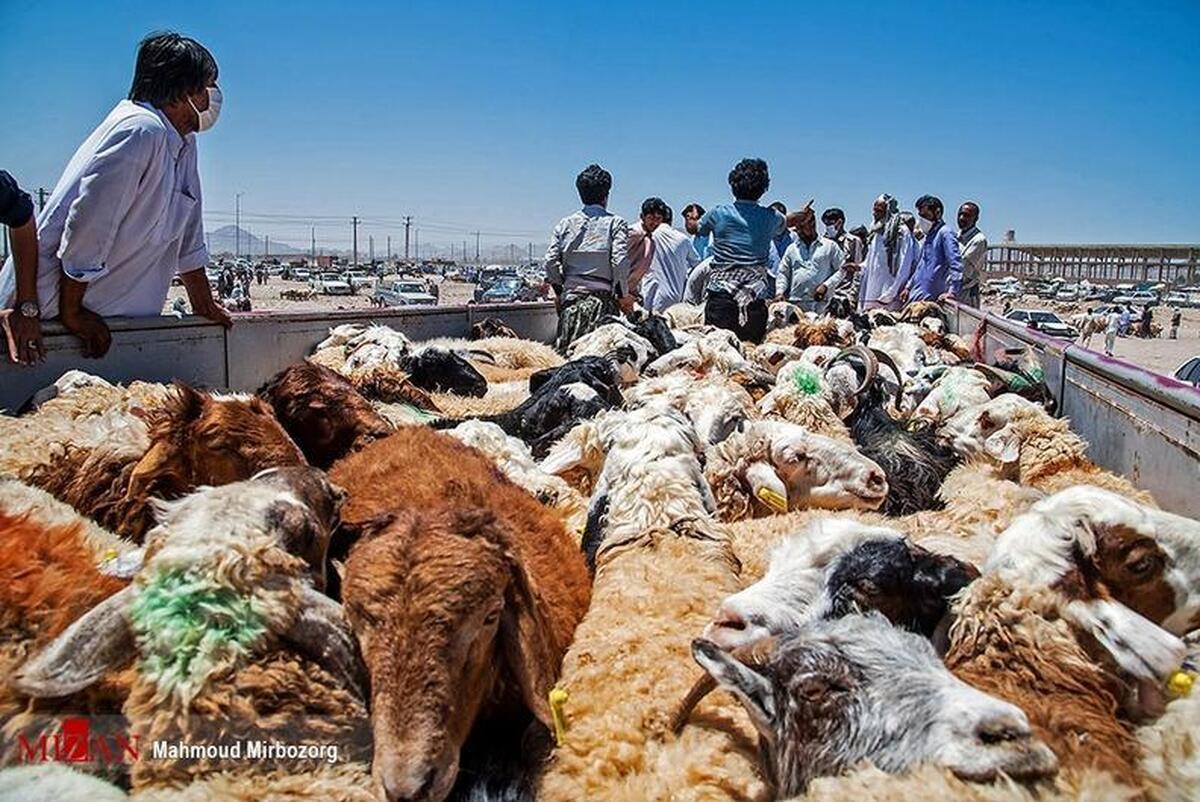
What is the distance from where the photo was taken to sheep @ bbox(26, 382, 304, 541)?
3.32 meters

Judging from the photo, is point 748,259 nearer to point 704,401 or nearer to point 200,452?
point 704,401

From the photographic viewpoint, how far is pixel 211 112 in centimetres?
486

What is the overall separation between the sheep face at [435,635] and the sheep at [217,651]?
4.6 inches

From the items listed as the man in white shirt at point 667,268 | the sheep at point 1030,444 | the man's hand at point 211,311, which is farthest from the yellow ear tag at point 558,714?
the man in white shirt at point 667,268

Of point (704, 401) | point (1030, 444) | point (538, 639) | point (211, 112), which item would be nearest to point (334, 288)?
point (211, 112)

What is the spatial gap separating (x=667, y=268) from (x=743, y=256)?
3677mm

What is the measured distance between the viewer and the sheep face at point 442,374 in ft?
26.1

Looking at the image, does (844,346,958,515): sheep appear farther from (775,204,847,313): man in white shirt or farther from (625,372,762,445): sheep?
(775,204,847,313): man in white shirt

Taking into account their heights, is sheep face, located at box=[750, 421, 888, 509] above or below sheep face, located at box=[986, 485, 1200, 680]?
below

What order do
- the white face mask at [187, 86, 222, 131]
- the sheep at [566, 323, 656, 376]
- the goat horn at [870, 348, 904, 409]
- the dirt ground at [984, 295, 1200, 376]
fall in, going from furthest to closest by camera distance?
the dirt ground at [984, 295, 1200, 376], the sheep at [566, 323, 656, 376], the goat horn at [870, 348, 904, 409], the white face mask at [187, 86, 222, 131]

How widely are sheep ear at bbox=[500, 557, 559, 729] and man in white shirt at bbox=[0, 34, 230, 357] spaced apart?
345 centimetres

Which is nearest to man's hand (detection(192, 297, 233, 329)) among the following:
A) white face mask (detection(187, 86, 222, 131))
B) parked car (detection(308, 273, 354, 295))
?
white face mask (detection(187, 86, 222, 131))

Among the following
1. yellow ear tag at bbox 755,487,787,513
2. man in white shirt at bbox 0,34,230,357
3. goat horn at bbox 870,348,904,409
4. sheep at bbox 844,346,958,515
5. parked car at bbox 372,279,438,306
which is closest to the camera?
man in white shirt at bbox 0,34,230,357

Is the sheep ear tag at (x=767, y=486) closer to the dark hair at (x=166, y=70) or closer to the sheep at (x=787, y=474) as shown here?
the sheep at (x=787, y=474)
